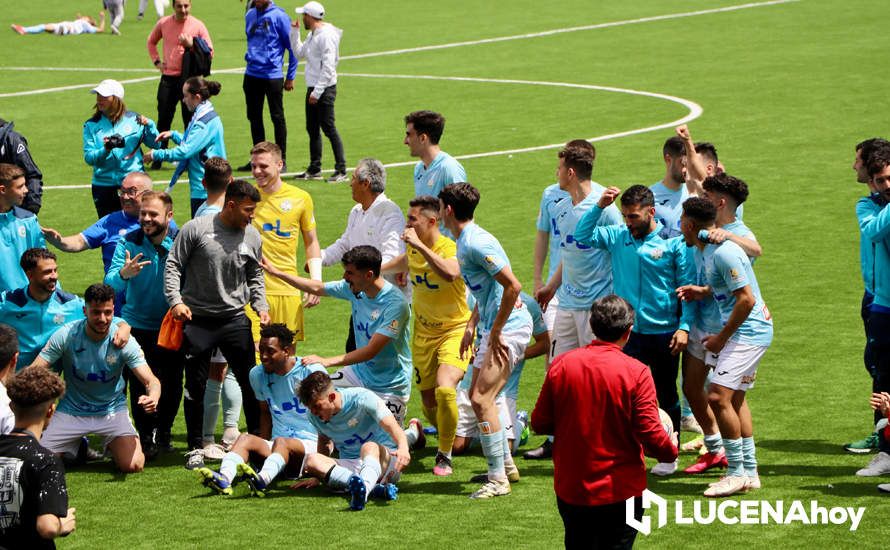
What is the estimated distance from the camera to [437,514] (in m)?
9.28

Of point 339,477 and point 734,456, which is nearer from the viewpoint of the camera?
point 734,456

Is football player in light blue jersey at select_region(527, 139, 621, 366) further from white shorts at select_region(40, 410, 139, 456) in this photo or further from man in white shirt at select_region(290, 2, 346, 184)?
man in white shirt at select_region(290, 2, 346, 184)

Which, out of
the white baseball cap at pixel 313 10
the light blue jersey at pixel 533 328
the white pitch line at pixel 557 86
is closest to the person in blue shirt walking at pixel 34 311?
the light blue jersey at pixel 533 328

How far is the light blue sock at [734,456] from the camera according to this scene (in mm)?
9344

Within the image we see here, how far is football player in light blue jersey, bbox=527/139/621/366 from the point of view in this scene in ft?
35.2

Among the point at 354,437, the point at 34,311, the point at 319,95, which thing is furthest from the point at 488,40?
the point at 354,437

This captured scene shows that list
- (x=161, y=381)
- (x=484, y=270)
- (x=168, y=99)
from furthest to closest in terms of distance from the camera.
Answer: (x=168, y=99)
(x=161, y=381)
(x=484, y=270)

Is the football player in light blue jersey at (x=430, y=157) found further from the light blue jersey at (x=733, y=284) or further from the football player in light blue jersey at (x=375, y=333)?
the light blue jersey at (x=733, y=284)

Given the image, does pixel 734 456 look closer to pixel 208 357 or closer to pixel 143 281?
pixel 208 357

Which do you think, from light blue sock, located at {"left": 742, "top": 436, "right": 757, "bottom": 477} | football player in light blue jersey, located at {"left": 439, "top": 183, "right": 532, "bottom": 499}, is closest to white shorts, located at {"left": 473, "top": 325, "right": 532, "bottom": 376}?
football player in light blue jersey, located at {"left": 439, "top": 183, "right": 532, "bottom": 499}

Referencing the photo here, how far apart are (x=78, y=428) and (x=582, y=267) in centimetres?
410

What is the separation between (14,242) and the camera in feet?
35.8

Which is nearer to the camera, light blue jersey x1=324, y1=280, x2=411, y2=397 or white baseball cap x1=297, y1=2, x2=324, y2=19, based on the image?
light blue jersey x1=324, y1=280, x2=411, y2=397

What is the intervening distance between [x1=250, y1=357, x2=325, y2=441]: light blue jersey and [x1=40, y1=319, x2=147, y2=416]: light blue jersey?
35.1 inches
